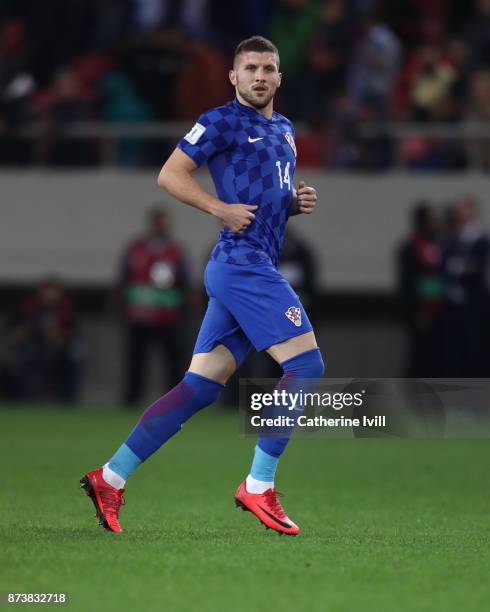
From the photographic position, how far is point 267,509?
725 cm

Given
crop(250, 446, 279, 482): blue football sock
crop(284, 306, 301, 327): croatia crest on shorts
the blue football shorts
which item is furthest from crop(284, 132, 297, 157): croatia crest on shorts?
crop(250, 446, 279, 482): blue football sock

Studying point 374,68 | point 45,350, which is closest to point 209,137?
point 374,68

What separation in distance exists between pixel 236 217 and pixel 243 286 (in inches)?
12.8

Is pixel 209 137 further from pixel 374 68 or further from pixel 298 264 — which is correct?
pixel 374 68

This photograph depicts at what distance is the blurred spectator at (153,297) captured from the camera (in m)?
16.7

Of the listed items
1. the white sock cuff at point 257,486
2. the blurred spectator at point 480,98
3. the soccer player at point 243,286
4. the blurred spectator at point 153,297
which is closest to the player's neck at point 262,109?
the soccer player at point 243,286

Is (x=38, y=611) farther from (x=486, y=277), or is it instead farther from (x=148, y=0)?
(x=148, y=0)

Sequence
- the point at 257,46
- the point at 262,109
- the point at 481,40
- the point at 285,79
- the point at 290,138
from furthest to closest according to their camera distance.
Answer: the point at 285,79 < the point at 481,40 < the point at 290,138 < the point at 262,109 < the point at 257,46

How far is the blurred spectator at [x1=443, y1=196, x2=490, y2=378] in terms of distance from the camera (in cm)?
1590

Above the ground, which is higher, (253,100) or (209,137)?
(253,100)

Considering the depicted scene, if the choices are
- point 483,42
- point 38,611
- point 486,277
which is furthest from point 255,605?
point 483,42

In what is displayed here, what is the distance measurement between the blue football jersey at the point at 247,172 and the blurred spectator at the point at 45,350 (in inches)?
409

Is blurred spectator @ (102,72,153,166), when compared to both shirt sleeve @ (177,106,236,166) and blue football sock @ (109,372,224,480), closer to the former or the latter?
shirt sleeve @ (177,106,236,166)

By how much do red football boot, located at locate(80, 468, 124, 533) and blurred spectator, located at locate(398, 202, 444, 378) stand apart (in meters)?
9.67
